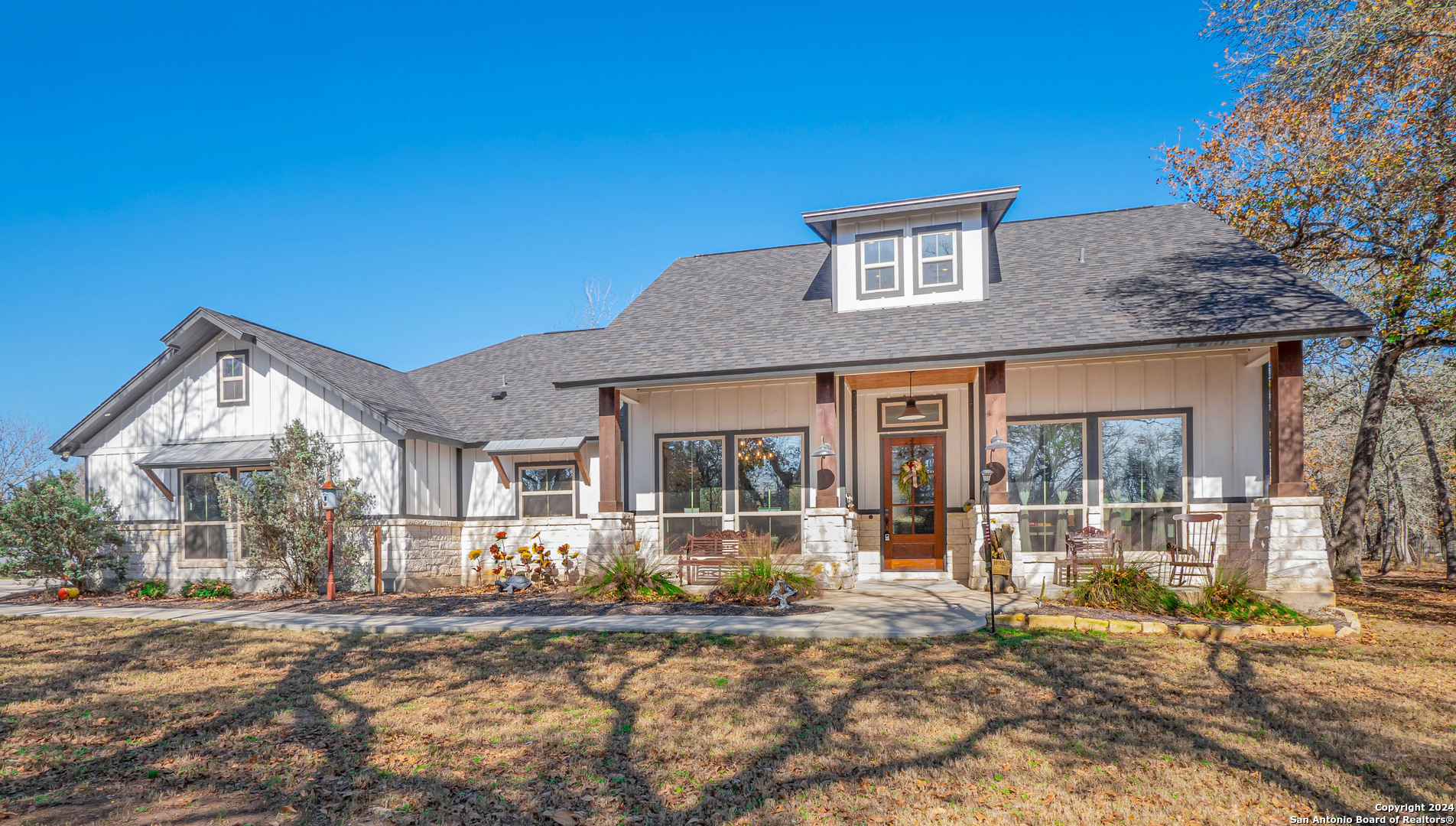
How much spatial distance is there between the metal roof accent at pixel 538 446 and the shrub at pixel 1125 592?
29.0 feet

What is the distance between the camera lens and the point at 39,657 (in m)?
8.47

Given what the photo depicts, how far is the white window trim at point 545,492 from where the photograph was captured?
15547 millimetres

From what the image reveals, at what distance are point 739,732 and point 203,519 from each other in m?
13.7

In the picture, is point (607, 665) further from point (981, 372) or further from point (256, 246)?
point (256, 246)

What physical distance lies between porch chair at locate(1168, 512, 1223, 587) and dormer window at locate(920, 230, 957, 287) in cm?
481

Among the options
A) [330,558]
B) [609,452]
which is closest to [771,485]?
[609,452]

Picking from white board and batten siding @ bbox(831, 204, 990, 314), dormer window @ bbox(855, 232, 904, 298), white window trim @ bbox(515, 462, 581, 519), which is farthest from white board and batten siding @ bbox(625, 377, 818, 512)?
white window trim @ bbox(515, 462, 581, 519)

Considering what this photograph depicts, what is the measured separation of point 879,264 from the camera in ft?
43.5

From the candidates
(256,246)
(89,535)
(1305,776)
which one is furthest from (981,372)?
(256,246)

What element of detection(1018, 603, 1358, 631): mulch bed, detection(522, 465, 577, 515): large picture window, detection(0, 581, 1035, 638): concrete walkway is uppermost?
detection(522, 465, 577, 515): large picture window

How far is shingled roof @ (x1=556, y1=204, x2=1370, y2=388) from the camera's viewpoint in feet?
35.4

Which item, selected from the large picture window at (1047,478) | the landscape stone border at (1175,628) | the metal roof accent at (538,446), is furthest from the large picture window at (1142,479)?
the metal roof accent at (538,446)

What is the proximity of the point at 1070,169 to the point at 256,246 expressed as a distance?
22.9m

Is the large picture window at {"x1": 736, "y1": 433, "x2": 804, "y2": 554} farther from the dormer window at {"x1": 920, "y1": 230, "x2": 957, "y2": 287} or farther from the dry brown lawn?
the dry brown lawn
